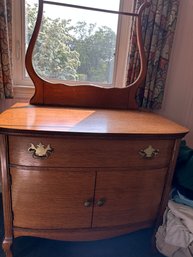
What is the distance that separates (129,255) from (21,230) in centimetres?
64

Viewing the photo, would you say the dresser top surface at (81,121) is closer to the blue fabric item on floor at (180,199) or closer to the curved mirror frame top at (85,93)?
the curved mirror frame top at (85,93)

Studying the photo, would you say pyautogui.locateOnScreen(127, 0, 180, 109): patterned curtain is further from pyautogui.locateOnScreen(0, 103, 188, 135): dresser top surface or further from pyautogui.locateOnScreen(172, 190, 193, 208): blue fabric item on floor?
pyautogui.locateOnScreen(172, 190, 193, 208): blue fabric item on floor

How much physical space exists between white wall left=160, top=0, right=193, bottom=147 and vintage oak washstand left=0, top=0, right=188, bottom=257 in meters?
0.50

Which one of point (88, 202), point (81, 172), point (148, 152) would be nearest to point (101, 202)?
point (88, 202)

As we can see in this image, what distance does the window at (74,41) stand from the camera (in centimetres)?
134

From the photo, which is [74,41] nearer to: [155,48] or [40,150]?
[155,48]

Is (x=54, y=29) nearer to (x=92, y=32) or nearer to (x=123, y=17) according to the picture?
(x=92, y=32)

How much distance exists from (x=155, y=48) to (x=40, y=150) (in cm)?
98

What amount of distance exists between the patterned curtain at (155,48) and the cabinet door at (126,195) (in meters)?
0.58

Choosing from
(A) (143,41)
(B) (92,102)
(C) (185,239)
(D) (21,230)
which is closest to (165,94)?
(A) (143,41)

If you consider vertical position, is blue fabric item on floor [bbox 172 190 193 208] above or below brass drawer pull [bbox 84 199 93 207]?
below

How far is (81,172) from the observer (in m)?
0.93

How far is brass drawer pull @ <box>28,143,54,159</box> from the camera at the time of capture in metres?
0.86

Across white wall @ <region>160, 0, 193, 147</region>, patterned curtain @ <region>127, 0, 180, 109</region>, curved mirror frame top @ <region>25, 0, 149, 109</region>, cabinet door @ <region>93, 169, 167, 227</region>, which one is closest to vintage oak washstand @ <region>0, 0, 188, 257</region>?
cabinet door @ <region>93, 169, 167, 227</region>
